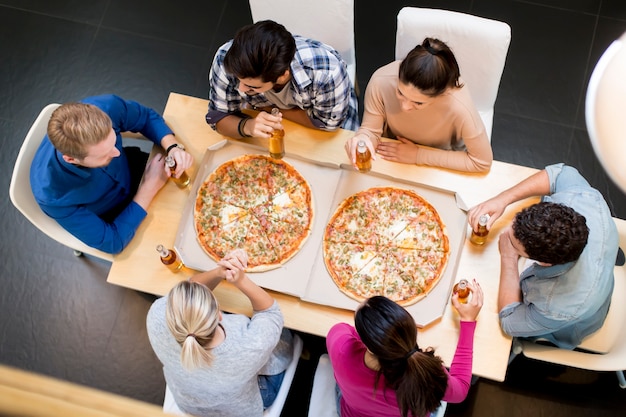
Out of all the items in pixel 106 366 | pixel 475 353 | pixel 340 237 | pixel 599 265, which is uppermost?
pixel 599 265

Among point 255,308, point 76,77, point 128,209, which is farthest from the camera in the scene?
point 76,77

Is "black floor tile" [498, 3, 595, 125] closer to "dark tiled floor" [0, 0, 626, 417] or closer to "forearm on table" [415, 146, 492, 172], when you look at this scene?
"dark tiled floor" [0, 0, 626, 417]

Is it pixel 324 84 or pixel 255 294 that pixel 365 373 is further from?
pixel 324 84

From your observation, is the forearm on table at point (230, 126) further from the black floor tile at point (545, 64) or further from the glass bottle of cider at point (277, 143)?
the black floor tile at point (545, 64)

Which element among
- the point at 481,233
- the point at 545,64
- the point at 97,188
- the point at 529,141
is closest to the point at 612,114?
the point at 481,233

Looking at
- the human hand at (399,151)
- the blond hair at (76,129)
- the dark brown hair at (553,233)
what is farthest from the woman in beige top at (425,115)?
the blond hair at (76,129)

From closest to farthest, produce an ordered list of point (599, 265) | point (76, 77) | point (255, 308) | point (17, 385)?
point (17, 385) < point (599, 265) < point (255, 308) < point (76, 77)

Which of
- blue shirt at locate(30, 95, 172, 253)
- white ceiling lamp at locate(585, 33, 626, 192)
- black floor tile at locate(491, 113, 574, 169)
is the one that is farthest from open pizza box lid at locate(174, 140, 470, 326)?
white ceiling lamp at locate(585, 33, 626, 192)

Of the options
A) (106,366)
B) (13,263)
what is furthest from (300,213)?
(13,263)

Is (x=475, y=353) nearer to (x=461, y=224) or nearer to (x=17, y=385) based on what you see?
(x=461, y=224)

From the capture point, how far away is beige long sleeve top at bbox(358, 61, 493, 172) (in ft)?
8.16

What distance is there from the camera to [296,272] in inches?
96.1

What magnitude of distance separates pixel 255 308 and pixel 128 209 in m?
0.71

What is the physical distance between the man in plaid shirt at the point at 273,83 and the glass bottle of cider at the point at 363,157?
9.3 inches
